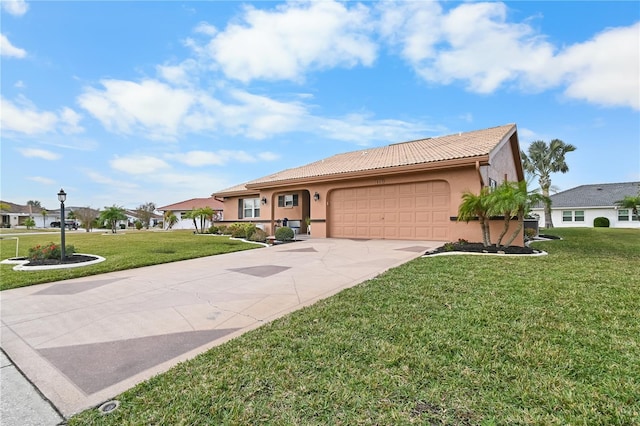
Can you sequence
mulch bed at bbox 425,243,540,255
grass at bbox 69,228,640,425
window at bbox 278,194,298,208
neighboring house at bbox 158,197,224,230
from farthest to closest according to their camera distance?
neighboring house at bbox 158,197,224,230, window at bbox 278,194,298,208, mulch bed at bbox 425,243,540,255, grass at bbox 69,228,640,425

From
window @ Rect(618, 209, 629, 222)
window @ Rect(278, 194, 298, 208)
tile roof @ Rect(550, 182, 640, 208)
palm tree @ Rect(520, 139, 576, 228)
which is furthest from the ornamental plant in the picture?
window @ Rect(618, 209, 629, 222)

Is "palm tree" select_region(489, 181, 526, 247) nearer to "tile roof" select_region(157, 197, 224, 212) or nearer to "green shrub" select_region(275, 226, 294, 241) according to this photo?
"green shrub" select_region(275, 226, 294, 241)

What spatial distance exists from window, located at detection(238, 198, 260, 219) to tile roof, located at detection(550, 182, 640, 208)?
2832cm

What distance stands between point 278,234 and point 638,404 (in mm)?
12055

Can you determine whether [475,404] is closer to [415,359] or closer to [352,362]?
[415,359]

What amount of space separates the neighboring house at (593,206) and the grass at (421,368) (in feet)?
103

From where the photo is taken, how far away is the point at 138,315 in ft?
13.5

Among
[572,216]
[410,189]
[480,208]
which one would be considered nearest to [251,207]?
[410,189]

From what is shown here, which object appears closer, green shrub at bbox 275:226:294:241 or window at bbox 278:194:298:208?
green shrub at bbox 275:226:294:241

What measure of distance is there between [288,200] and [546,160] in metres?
26.1

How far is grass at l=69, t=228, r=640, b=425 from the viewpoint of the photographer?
202 centimetres

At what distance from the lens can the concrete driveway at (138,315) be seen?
268 centimetres

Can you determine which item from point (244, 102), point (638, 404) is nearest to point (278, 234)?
point (244, 102)

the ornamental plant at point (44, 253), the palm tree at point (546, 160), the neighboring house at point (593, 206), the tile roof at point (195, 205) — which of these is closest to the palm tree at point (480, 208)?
the ornamental plant at point (44, 253)
